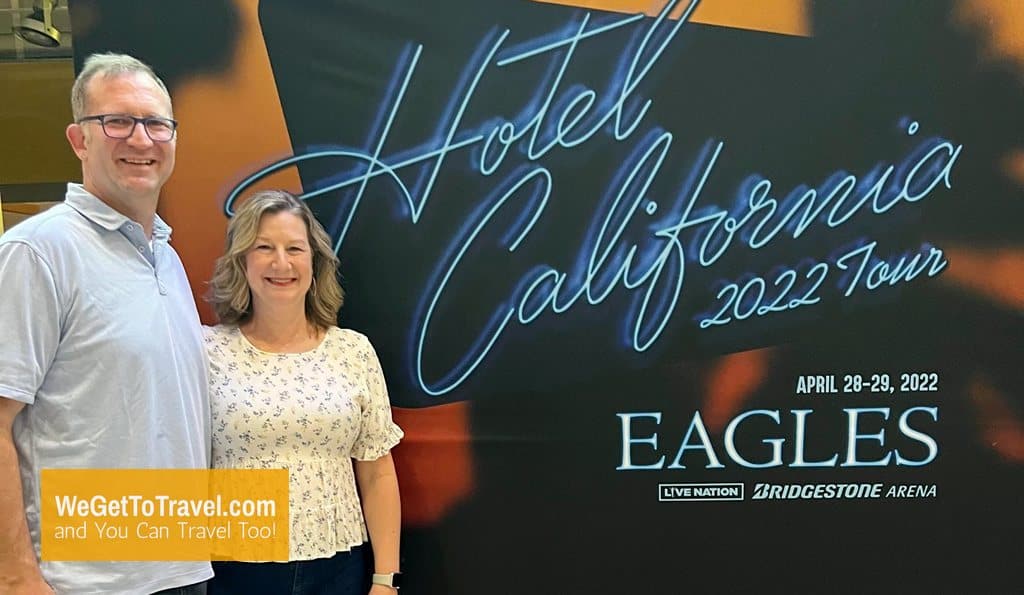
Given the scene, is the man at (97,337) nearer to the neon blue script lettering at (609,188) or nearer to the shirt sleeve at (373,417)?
the shirt sleeve at (373,417)

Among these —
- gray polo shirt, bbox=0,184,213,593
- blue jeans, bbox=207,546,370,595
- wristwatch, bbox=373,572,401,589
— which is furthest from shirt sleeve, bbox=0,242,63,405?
wristwatch, bbox=373,572,401,589

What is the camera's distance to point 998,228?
2.05 meters

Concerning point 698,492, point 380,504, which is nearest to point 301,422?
point 380,504

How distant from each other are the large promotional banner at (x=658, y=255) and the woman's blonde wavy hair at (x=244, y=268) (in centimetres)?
17

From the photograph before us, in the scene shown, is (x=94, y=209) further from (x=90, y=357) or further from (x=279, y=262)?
(x=279, y=262)

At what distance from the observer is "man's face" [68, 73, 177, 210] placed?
1.50 m

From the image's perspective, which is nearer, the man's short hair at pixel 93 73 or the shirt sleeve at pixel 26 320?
the shirt sleeve at pixel 26 320

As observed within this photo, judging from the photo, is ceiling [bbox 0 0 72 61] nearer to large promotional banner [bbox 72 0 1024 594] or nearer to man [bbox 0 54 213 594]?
large promotional banner [bbox 72 0 1024 594]

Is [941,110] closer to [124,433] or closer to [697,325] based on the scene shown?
[697,325]

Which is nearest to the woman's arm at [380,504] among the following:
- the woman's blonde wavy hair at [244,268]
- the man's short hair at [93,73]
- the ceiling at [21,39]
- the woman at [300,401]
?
the woman at [300,401]

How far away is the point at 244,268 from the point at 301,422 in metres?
0.41

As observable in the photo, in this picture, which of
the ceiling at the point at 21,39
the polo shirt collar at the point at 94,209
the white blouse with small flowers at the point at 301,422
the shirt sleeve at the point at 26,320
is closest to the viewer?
the shirt sleeve at the point at 26,320

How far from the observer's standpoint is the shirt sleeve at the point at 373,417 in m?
1.87

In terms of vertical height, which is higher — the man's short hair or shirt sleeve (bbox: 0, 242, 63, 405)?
the man's short hair
